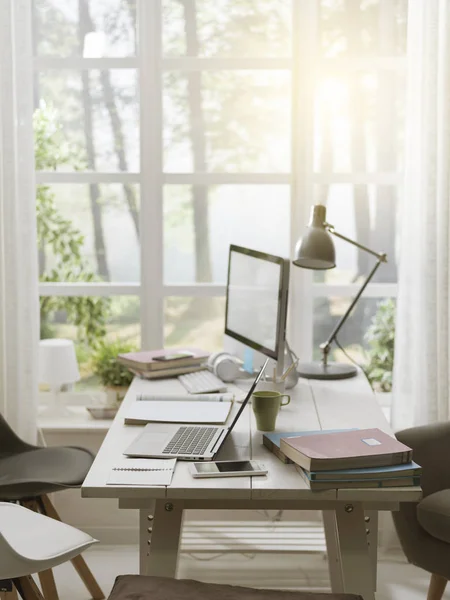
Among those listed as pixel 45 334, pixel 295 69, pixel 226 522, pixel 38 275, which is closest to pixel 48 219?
pixel 38 275

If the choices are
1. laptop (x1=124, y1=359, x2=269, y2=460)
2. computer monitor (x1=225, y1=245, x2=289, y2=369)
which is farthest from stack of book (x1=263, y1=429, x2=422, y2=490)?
computer monitor (x1=225, y1=245, x2=289, y2=369)

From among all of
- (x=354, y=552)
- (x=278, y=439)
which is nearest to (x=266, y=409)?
(x=278, y=439)

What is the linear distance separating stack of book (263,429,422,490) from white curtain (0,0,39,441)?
59.1 inches

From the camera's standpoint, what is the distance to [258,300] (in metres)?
2.79

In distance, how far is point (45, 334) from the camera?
346cm

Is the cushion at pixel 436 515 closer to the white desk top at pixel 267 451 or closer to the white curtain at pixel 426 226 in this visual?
the white desk top at pixel 267 451

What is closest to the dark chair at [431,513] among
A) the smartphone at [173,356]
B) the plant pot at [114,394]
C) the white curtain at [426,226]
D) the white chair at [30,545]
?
the white curtain at [426,226]

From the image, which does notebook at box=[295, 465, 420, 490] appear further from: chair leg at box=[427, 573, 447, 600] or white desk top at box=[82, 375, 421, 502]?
chair leg at box=[427, 573, 447, 600]

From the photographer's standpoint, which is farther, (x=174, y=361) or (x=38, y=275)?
(x=38, y=275)

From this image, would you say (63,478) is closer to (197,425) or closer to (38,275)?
(197,425)

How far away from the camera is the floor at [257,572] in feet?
9.58

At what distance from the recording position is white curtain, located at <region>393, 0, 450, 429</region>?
2988 mm

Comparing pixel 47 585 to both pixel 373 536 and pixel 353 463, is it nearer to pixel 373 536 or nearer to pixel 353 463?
pixel 373 536

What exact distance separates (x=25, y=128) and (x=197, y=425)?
1.46 meters
